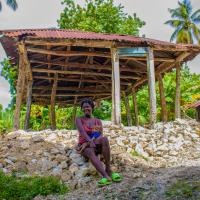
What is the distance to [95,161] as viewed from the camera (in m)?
5.61

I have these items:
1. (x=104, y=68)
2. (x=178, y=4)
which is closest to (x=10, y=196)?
(x=104, y=68)

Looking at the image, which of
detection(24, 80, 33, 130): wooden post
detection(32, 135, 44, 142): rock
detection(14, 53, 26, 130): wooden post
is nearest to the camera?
detection(32, 135, 44, 142): rock

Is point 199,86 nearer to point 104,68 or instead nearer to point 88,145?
point 104,68

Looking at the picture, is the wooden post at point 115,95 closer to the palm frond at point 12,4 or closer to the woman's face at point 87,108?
the woman's face at point 87,108

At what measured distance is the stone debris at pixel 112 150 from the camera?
639cm

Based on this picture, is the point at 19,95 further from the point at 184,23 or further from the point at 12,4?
the point at 184,23

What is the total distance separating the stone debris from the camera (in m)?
6.39

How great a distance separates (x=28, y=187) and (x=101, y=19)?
21.7 meters

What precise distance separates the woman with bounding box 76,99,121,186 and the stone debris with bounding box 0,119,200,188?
457 millimetres

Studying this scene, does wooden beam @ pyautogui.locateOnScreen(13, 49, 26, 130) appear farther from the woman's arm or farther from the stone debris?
the woman's arm

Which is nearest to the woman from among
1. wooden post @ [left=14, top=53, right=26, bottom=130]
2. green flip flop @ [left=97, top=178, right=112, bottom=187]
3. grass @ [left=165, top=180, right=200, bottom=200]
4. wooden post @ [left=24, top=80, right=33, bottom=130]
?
green flip flop @ [left=97, top=178, right=112, bottom=187]

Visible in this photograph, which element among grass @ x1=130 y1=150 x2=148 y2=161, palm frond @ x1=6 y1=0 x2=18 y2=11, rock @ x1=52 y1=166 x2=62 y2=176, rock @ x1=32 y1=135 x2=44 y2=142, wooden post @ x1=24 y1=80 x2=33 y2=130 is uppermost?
palm frond @ x1=6 y1=0 x2=18 y2=11

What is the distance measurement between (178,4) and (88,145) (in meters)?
35.8

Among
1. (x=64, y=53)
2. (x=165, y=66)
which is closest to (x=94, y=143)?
(x=64, y=53)
